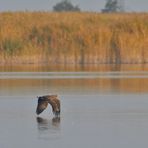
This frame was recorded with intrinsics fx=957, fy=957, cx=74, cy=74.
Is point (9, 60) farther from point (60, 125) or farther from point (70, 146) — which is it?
point (70, 146)

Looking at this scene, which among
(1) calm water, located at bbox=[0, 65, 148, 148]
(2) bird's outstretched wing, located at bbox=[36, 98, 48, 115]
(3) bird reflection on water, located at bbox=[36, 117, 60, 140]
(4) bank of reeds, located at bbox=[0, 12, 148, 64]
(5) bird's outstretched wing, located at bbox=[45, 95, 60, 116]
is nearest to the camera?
(1) calm water, located at bbox=[0, 65, 148, 148]

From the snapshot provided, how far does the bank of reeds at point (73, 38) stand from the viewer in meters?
44.8

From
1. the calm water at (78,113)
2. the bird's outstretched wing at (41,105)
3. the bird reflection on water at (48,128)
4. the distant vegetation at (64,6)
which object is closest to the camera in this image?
the calm water at (78,113)

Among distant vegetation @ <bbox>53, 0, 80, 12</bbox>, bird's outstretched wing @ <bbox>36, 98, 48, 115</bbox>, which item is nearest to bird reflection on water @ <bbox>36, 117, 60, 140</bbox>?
bird's outstretched wing @ <bbox>36, 98, 48, 115</bbox>

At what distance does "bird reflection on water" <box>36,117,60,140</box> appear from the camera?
56.4 feet

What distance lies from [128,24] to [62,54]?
4.29m

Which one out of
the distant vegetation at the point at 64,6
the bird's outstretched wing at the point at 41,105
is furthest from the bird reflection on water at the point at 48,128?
the distant vegetation at the point at 64,6

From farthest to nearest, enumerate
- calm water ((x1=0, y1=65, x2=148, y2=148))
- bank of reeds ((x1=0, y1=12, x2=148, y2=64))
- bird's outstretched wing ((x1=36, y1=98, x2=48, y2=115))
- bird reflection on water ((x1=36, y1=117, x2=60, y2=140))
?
bank of reeds ((x1=0, y1=12, x2=148, y2=64))
bird's outstretched wing ((x1=36, y1=98, x2=48, y2=115))
bird reflection on water ((x1=36, y1=117, x2=60, y2=140))
calm water ((x1=0, y1=65, x2=148, y2=148))

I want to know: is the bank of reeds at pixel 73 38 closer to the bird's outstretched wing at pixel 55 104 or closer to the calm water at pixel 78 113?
the calm water at pixel 78 113

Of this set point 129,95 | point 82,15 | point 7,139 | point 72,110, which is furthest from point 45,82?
point 82,15

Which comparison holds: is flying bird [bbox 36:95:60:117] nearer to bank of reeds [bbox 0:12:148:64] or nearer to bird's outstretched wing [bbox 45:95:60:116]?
bird's outstretched wing [bbox 45:95:60:116]

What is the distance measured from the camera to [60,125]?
18766 mm

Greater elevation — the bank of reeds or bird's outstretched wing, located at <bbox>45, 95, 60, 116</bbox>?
the bank of reeds

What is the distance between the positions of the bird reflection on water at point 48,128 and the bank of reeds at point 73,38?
24097 mm
